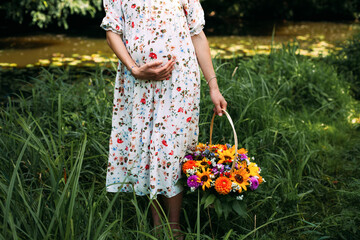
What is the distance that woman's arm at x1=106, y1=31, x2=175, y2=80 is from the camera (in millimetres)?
1794

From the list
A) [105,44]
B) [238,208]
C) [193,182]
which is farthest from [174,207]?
[105,44]

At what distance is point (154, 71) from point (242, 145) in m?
1.22

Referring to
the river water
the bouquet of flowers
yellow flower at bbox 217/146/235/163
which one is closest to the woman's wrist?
the bouquet of flowers

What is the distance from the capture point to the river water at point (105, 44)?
623cm

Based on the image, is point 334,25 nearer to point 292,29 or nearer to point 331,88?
point 292,29

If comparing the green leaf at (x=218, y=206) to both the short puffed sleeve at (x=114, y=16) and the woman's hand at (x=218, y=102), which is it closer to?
the woman's hand at (x=218, y=102)

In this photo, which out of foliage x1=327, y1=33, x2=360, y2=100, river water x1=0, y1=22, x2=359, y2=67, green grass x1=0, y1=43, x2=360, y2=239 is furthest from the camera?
river water x1=0, y1=22, x2=359, y2=67

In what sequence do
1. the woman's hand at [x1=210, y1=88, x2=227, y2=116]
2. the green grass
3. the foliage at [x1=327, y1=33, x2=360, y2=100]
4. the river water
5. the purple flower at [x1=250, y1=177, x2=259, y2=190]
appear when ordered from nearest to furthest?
the green grass
the purple flower at [x1=250, y1=177, x2=259, y2=190]
the woman's hand at [x1=210, y1=88, x2=227, y2=116]
the foliage at [x1=327, y1=33, x2=360, y2=100]
the river water

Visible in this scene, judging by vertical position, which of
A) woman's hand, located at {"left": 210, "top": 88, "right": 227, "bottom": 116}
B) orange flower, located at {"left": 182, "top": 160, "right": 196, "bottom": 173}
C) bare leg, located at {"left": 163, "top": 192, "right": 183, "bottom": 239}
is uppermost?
woman's hand, located at {"left": 210, "top": 88, "right": 227, "bottom": 116}

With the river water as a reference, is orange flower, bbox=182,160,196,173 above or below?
above

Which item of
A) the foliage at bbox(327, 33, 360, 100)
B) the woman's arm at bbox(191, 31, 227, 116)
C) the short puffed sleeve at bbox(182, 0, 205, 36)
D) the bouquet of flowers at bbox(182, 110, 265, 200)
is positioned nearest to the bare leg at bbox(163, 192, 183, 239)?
the bouquet of flowers at bbox(182, 110, 265, 200)

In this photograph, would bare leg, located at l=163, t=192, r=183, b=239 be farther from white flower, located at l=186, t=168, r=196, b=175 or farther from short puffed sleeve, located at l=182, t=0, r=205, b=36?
short puffed sleeve, located at l=182, t=0, r=205, b=36

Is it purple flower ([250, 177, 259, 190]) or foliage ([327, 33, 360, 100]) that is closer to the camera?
purple flower ([250, 177, 259, 190])

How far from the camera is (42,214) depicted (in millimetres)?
1667
